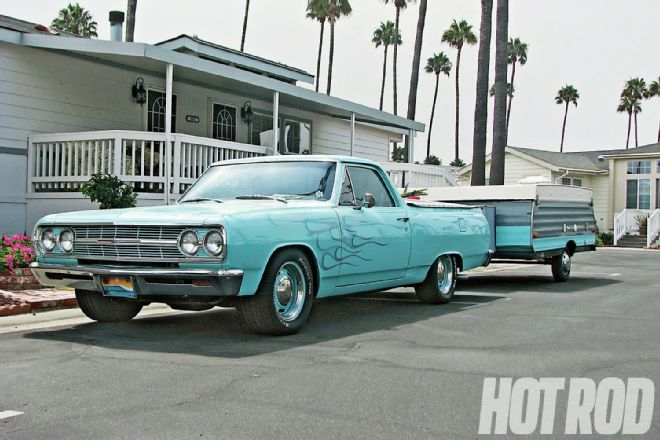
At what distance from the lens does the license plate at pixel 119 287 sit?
6340mm

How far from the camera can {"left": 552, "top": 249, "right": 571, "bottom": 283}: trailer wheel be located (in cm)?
1342

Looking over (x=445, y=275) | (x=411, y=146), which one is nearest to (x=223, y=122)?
(x=411, y=146)

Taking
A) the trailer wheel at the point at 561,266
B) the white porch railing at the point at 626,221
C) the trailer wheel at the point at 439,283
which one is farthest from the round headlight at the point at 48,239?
the white porch railing at the point at 626,221

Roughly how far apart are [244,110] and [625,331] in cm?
1341

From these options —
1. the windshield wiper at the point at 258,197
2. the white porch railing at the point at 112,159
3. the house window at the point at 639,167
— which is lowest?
the windshield wiper at the point at 258,197

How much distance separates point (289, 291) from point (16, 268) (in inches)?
172

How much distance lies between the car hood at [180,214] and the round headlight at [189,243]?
0.32 feet

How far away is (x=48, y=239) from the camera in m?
6.93

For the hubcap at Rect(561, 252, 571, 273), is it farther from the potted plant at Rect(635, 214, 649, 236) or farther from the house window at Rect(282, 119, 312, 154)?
the potted plant at Rect(635, 214, 649, 236)

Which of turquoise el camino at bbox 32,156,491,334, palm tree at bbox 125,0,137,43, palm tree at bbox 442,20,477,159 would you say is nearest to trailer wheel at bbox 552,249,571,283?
turquoise el camino at bbox 32,156,491,334

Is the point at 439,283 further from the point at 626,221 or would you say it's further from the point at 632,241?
the point at 626,221

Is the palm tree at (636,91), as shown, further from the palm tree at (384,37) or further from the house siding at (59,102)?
the house siding at (59,102)

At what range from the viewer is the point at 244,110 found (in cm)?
1922

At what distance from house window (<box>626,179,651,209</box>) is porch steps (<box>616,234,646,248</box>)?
4.64m
